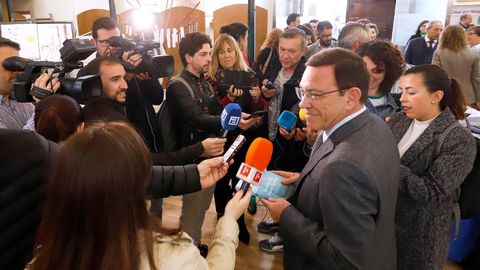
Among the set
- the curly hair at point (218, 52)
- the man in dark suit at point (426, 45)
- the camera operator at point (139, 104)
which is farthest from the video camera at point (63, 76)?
the man in dark suit at point (426, 45)

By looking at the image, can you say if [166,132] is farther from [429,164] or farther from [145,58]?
[429,164]

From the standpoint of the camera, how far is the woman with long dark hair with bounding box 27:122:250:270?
70cm

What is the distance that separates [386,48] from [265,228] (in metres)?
1.67

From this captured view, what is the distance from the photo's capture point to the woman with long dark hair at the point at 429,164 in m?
1.40

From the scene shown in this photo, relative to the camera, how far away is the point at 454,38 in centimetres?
381

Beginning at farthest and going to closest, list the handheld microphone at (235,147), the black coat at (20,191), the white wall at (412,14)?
the white wall at (412,14) → the handheld microphone at (235,147) → the black coat at (20,191)

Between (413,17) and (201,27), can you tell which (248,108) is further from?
(413,17)

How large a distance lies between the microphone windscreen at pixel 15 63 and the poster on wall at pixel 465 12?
587 centimetres

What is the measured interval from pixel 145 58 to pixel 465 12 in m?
5.24

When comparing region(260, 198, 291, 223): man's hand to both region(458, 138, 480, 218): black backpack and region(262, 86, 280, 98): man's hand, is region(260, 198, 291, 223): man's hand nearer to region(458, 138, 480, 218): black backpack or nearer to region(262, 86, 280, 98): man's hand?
region(458, 138, 480, 218): black backpack

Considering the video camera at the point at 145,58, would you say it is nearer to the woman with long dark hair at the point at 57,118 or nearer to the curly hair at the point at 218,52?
the curly hair at the point at 218,52

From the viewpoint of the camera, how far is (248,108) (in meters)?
2.53

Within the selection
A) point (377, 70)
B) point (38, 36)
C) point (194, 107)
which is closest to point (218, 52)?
point (194, 107)

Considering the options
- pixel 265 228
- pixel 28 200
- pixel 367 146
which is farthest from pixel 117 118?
pixel 265 228
